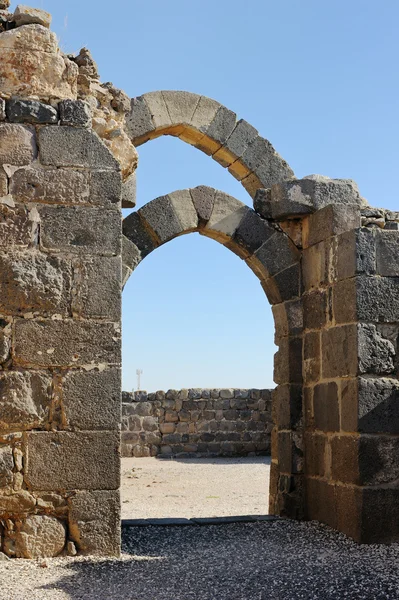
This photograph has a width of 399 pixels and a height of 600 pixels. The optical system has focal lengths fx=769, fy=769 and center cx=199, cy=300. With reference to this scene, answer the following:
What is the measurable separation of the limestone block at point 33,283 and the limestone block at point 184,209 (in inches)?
71.1

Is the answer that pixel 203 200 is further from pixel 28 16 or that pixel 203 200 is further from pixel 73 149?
pixel 28 16

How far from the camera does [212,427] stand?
49.4ft

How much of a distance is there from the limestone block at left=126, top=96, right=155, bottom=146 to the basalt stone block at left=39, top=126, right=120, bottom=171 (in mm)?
2594

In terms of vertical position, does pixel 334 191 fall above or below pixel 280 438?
above

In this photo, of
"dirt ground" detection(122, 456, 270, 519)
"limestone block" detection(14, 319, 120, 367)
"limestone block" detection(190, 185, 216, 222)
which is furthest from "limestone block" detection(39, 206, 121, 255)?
"dirt ground" detection(122, 456, 270, 519)

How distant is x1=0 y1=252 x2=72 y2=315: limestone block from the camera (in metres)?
5.16

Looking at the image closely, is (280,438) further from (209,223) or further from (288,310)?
(209,223)

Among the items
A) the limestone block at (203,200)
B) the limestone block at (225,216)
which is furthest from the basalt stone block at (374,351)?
the limestone block at (203,200)

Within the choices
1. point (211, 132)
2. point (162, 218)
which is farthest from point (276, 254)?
point (211, 132)

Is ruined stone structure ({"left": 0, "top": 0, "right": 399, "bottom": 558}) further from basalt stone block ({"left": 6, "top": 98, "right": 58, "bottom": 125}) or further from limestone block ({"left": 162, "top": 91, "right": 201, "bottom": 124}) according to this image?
limestone block ({"left": 162, "top": 91, "right": 201, "bottom": 124})

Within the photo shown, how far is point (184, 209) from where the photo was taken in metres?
6.90

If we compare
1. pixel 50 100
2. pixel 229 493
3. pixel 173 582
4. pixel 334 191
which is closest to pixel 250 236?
pixel 334 191

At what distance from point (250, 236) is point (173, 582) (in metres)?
A: 3.48

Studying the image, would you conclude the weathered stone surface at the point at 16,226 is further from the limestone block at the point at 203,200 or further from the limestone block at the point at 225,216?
the limestone block at the point at 225,216
